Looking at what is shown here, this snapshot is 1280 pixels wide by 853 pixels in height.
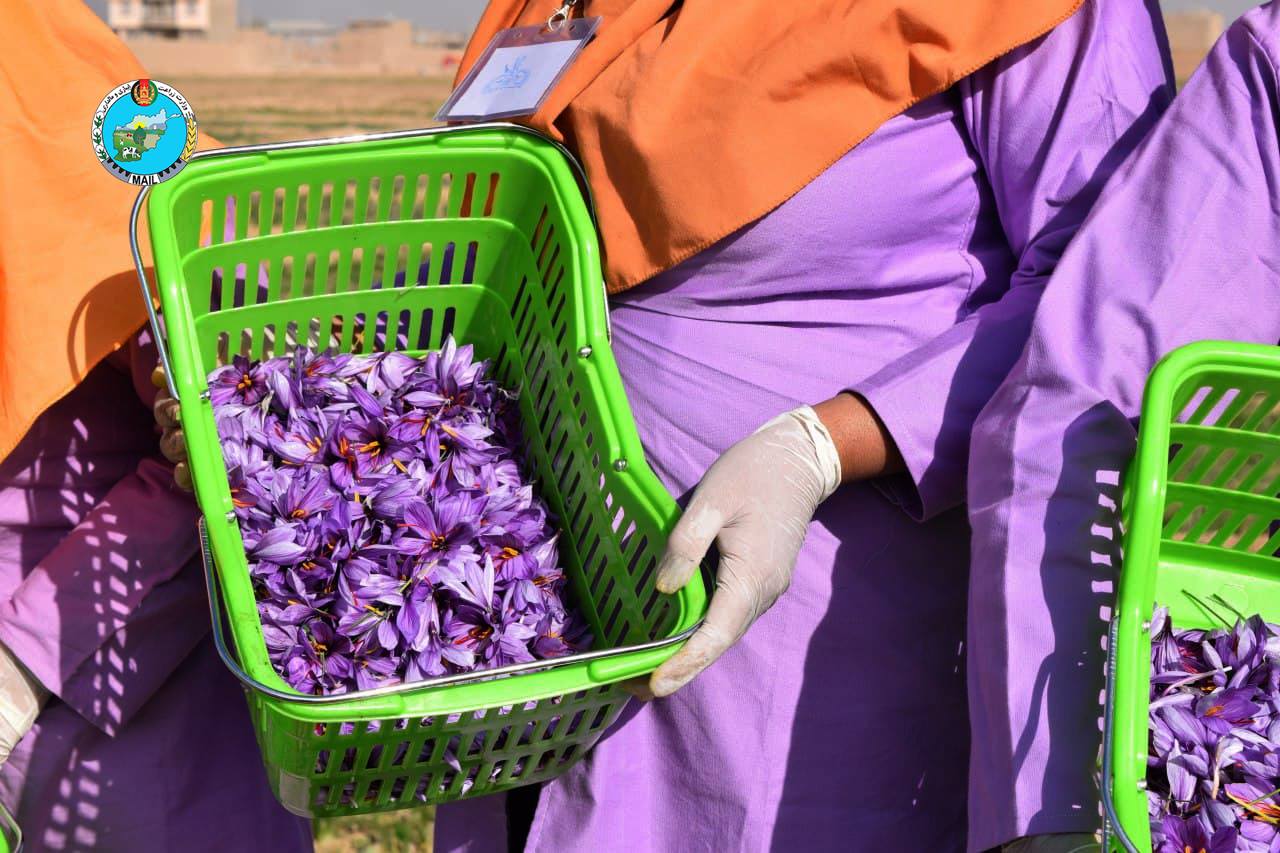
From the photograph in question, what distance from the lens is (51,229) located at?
1.54 metres

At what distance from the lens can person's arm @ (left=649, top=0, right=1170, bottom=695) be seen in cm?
132

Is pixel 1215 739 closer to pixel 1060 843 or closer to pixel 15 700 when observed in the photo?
pixel 1060 843

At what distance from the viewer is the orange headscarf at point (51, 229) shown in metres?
1.50

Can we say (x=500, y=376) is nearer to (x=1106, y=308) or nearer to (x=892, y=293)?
(x=892, y=293)

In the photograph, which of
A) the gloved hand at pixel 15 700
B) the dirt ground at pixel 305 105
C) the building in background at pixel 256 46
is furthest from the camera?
the building in background at pixel 256 46

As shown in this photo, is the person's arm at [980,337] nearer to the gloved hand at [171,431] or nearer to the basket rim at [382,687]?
the basket rim at [382,687]

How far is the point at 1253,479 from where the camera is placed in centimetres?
123

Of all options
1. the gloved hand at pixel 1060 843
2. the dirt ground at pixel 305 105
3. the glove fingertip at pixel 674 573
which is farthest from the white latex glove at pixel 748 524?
the dirt ground at pixel 305 105

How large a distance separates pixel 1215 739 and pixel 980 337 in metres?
0.46

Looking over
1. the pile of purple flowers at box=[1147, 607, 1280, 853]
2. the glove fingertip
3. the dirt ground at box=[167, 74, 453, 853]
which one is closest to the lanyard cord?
the glove fingertip

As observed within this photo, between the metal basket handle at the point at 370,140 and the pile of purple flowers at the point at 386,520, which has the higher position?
the metal basket handle at the point at 370,140

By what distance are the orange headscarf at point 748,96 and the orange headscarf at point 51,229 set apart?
1.94 feet

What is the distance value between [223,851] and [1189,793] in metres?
1.27

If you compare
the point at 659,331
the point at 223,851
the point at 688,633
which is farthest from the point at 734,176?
the point at 223,851
